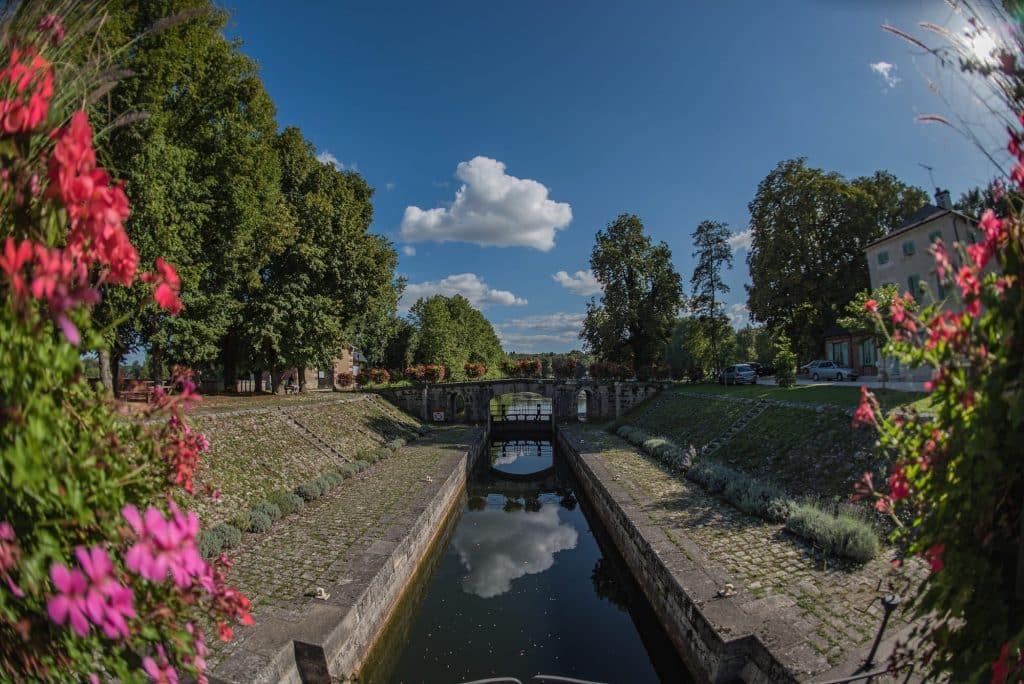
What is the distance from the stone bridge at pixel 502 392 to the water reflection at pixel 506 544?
674 inches

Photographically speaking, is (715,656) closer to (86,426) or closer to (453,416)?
(86,426)

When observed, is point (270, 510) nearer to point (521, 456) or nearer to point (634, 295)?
point (521, 456)

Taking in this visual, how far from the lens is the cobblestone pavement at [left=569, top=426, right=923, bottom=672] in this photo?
6.82 m

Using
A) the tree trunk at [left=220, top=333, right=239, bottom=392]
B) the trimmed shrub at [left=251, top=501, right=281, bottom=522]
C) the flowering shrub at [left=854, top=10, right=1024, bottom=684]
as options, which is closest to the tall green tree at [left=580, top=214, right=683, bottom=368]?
the tree trunk at [left=220, top=333, right=239, bottom=392]

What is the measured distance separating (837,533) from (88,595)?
1150 cm

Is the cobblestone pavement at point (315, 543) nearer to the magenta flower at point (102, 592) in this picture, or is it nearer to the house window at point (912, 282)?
the magenta flower at point (102, 592)

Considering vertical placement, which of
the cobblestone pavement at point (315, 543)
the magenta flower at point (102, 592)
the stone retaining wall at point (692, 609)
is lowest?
the stone retaining wall at point (692, 609)

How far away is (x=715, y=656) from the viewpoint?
700 cm

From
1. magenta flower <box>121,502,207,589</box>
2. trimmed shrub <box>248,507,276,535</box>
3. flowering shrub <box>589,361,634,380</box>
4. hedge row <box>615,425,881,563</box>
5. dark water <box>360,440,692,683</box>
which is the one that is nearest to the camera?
magenta flower <box>121,502,207,589</box>

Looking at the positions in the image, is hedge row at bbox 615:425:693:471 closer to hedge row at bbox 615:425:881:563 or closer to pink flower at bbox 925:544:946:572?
hedge row at bbox 615:425:881:563

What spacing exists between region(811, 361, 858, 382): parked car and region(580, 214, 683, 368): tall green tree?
11665mm

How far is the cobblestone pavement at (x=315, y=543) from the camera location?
8242 millimetres

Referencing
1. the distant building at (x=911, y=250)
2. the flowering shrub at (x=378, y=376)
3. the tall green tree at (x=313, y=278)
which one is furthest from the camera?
the flowering shrub at (x=378, y=376)

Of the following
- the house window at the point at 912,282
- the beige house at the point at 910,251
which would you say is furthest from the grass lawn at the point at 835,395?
the house window at the point at 912,282
